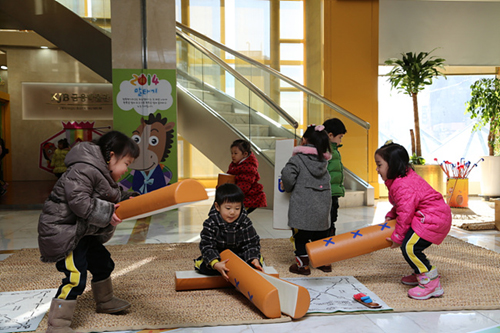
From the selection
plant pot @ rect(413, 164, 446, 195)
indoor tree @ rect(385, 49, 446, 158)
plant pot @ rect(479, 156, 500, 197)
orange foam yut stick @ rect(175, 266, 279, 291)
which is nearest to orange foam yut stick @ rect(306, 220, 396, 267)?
orange foam yut stick @ rect(175, 266, 279, 291)

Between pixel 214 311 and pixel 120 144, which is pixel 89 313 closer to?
pixel 214 311

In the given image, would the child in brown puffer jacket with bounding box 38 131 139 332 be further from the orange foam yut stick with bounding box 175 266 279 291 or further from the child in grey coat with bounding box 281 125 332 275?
the child in grey coat with bounding box 281 125 332 275

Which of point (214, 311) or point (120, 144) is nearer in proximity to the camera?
point (120, 144)

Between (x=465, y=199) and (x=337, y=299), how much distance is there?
15.2ft

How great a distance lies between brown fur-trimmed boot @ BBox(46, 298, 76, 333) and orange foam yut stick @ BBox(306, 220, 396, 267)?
1.36 m

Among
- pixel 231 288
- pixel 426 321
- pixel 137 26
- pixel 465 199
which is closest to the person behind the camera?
pixel 426 321

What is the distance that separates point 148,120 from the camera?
5.76 m

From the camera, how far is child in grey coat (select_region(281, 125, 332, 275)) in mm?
3184

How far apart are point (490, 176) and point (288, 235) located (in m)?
4.74

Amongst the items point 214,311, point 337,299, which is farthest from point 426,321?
point 214,311

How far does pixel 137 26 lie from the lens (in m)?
5.75

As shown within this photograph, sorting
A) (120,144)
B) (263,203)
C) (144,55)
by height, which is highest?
(144,55)

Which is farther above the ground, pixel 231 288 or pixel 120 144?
pixel 120 144

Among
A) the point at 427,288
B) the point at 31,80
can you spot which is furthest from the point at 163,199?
the point at 31,80
